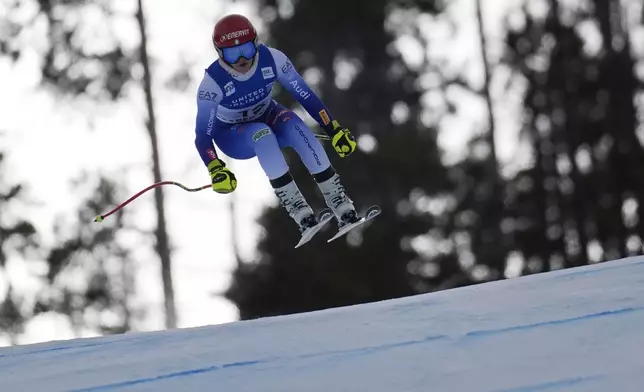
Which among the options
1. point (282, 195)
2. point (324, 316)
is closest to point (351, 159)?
point (282, 195)

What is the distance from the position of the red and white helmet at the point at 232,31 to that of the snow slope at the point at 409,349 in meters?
1.42

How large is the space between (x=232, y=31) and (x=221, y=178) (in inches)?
26.8

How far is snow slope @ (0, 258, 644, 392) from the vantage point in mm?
3309

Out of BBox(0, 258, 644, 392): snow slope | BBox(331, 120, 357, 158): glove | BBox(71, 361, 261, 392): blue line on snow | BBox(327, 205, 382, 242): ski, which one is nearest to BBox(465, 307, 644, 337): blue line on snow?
BBox(0, 258, 644, 392): snow slope

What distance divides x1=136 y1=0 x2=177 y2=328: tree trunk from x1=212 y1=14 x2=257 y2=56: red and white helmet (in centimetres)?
928

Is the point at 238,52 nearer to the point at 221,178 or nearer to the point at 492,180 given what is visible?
the point at 221,178

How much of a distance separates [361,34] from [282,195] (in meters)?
12.8

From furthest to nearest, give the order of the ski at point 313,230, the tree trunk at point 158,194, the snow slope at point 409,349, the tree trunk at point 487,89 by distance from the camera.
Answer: the tree trunk at point 487,89 → the tree trunk at point 158,194 → the ski at point 313,230 → the snow slope at point 409,349

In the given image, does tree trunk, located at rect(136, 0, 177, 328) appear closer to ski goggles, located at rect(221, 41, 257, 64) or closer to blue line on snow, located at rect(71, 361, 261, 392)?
ski goggles, located at rect(221, 41, 257, 64)

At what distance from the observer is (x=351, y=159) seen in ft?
56.3

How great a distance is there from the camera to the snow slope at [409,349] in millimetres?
3309

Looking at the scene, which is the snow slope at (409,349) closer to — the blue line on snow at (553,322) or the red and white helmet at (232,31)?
the blue line on snow at (553,322)

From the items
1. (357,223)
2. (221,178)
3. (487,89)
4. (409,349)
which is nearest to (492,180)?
(487,89)

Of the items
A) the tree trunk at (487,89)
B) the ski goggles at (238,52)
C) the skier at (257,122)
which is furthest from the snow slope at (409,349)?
the tree trunk at (487,89)
